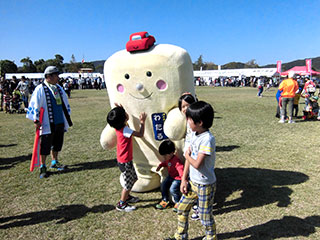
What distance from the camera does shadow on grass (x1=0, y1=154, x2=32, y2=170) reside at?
196 inches

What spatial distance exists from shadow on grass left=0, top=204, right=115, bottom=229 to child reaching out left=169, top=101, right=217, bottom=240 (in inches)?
54.2

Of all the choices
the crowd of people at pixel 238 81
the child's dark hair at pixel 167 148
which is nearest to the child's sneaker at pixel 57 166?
the child's dark hair at pixel 167 148

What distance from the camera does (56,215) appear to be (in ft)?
10.4

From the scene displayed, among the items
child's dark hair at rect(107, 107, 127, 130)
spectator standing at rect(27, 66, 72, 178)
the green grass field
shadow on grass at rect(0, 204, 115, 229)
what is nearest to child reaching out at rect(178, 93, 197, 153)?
child's dark hair at rect(107, 107, 127, 130)

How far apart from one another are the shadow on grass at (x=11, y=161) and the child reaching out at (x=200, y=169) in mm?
4199

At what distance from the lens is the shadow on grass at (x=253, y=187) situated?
127 inches

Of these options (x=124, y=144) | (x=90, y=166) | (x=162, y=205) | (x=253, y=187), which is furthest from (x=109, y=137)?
(x=253, y=187)

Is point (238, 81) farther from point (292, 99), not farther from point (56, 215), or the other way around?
point (56, 215)

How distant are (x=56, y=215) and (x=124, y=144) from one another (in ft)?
4.30

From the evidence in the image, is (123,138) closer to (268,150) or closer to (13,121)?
(268,150)

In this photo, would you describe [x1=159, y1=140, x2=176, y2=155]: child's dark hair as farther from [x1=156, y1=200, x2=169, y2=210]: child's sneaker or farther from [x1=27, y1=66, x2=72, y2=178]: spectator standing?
[x1=27, y1=66, x2=72, y2=178]: spectator standing

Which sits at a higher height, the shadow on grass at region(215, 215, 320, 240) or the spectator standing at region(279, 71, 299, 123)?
the spectator standing at region(279, 71, 299, 123)

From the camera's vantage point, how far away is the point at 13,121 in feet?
32.6

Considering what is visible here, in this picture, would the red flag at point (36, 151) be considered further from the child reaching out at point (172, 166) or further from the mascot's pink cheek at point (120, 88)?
the child reaching out at point (172, 166)
